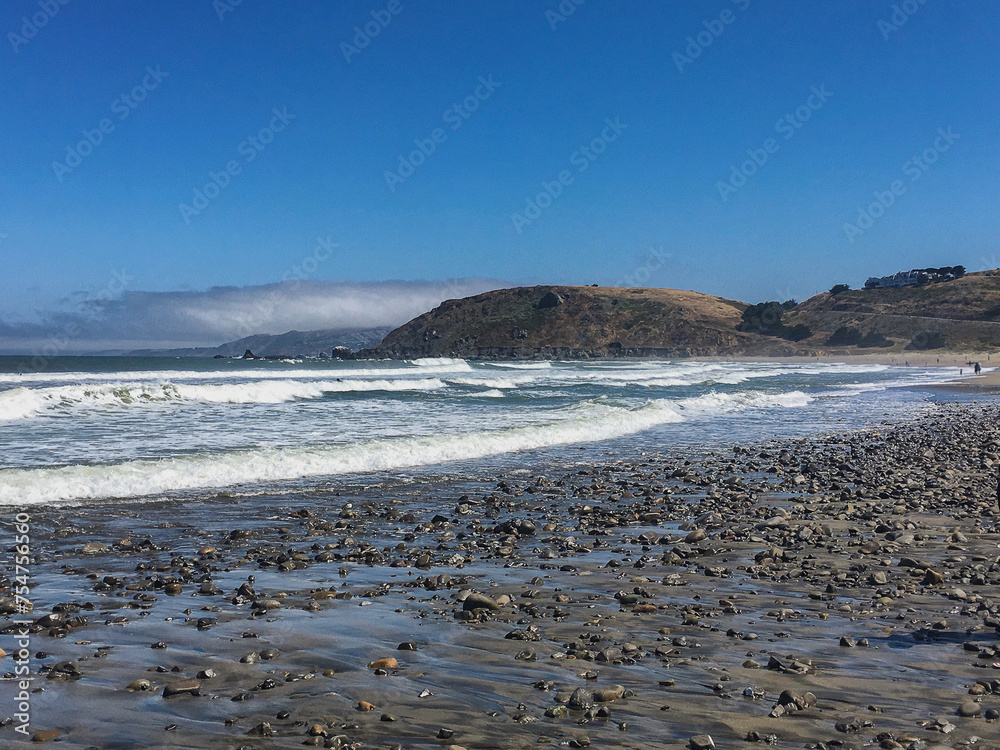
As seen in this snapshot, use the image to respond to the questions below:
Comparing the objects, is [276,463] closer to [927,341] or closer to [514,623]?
[514,623]

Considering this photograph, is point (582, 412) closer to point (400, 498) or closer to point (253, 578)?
point (400, 498)

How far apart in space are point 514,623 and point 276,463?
27.9 feet

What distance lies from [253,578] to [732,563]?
4619mm

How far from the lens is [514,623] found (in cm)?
559

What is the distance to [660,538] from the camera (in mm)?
8602

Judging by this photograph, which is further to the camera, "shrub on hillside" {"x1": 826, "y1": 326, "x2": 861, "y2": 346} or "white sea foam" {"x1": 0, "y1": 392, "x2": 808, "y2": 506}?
"shrub on hillside" {"x1": 826, "y1": 326, "x2": 861, "y2": 346}

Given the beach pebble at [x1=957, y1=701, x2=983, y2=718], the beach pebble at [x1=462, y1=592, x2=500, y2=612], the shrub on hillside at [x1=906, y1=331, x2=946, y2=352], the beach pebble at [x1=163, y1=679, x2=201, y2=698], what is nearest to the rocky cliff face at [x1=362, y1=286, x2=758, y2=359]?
the shrub on hillside at [x1=906, y1=331, x2=946, y2=352]

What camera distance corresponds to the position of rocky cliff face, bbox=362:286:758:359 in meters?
148

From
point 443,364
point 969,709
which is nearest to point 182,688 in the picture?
point 969,709

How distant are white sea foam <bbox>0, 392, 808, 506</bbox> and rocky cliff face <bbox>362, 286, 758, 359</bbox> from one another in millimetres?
123316

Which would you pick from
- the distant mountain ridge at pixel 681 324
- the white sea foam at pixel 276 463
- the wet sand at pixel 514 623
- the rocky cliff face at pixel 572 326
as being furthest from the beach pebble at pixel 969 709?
the rocky cliff face at pixel 572 326

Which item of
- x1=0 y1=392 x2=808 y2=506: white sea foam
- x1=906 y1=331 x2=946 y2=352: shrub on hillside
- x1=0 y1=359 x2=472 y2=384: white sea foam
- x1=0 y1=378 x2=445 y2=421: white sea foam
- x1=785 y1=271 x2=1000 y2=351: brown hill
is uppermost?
x1=785 y1=271 x2=1000 y2=351: brown hill

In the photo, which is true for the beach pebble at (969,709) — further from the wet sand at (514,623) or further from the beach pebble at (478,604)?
the beach pebble at (478,604)

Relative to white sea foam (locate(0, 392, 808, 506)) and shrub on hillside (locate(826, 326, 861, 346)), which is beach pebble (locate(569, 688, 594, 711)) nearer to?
white sea foam (locate(0, 392, 808, 506))
